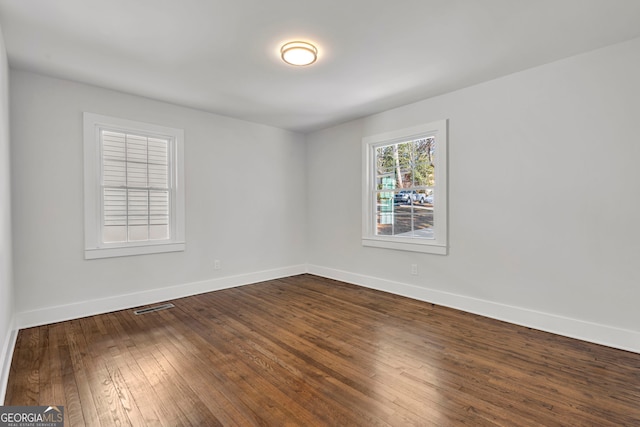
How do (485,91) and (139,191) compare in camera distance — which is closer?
(485,91)

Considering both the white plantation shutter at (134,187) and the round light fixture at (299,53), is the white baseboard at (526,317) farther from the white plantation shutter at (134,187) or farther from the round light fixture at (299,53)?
the white plantation shutter at (134,187)

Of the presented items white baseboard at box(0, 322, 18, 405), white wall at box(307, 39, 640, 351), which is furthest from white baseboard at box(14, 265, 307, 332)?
white wall at box(307, 39, 640, 351)

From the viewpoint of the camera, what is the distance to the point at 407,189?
4.28 meters

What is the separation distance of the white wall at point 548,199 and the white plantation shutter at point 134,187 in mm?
3313

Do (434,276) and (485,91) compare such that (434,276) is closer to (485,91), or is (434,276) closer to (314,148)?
(485,91)

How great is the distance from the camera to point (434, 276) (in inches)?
155

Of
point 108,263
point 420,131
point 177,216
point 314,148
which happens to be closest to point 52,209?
point 108,263

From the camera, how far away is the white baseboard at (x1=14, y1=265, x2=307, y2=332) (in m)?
3.19

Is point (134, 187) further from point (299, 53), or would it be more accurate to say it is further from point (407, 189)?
point (407, 189)

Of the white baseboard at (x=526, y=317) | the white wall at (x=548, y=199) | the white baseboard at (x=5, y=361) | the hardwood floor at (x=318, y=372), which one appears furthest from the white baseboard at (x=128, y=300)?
the white wall at (x=548, y=199)

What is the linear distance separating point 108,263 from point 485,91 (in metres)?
4.73

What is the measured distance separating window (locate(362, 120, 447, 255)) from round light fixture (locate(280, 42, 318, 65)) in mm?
1881

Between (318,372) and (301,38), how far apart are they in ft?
8.57

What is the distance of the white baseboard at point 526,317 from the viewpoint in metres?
2.66
